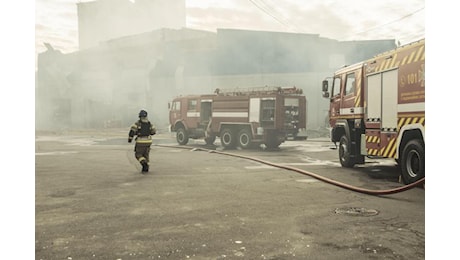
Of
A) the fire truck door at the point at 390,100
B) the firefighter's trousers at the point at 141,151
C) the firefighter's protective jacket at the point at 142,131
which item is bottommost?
the firefighter's trousers at the point at 141,151

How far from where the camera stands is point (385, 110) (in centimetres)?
779

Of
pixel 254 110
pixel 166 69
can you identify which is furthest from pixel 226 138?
pixel 166 69

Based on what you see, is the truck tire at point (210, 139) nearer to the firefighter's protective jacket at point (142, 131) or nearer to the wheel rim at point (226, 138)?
the wheel rim at point (226, 138)

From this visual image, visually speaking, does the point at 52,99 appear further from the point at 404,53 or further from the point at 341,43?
the point at 404,53

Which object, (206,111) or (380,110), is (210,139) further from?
(380,110)

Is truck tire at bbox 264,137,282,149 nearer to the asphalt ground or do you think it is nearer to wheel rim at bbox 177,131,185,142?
wheel rim at bbox 177,131,185,142

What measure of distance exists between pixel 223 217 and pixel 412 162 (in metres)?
4.07

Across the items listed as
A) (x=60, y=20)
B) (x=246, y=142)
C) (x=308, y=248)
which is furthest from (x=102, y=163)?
(x=308, y=248)

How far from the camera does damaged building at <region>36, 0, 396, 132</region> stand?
→ 95.7 ft

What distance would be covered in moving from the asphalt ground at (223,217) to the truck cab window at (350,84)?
7.28ft

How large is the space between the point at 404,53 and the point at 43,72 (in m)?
33.1

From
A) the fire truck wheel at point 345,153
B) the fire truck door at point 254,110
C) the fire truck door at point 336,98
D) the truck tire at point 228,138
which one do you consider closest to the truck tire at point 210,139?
the truck tire at point 228,138

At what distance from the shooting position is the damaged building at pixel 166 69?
1148 inches

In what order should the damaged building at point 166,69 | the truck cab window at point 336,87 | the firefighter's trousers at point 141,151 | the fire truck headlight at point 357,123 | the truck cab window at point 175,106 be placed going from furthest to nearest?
1. the damaged building at point 166,69
2. the truck cab window at point 175,106
3. the truck cab window at point 336,87
4. the fire truck headlight at point 357,123
5. the firefighter's trousers at point 141,151
